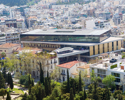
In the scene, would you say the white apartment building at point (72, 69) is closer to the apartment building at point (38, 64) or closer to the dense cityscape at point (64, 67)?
the dense cityscape at point (64, 67)

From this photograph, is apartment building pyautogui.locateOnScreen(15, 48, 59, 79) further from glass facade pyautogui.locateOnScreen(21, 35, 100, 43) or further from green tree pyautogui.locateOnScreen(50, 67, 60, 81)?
glass facade pyautogui.locateOnScreen(21, 35, 100, 43)

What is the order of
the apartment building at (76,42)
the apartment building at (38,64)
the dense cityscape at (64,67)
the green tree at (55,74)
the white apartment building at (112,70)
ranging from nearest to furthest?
the dense cityscape at (64,67) → the white apartment building at (112,70) → the green tree at (55,74) → the apartment building at (38,64) → the apartment building at (76,42)

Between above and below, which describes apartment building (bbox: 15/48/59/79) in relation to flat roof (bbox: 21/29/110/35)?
below

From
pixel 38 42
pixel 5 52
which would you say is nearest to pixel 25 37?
pixel 38 42

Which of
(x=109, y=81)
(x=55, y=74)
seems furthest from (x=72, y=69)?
(x=109, y=81)

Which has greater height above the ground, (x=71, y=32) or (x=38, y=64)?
(x=71, y=32)

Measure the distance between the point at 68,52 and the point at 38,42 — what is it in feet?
48.8

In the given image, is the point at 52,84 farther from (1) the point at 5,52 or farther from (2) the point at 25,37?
(2) the point at 25,37

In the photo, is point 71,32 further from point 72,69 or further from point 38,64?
point 72,69

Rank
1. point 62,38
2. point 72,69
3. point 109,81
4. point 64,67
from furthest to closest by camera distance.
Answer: point 62,38 < point 64,67 < point 72,69 < point 109,81

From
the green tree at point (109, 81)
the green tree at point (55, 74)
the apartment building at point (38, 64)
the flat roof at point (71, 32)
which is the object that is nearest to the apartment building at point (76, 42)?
the flat roof at point (71, 32)

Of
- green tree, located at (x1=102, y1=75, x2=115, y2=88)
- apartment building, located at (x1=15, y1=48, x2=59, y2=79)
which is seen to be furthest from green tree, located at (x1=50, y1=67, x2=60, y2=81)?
green tree, located at (x1=102, y1=75, x2=115, y2=88)

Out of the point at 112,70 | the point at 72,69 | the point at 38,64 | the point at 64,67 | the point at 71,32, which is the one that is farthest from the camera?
the point at 71,32

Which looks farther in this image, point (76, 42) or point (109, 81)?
point (76, 42)
